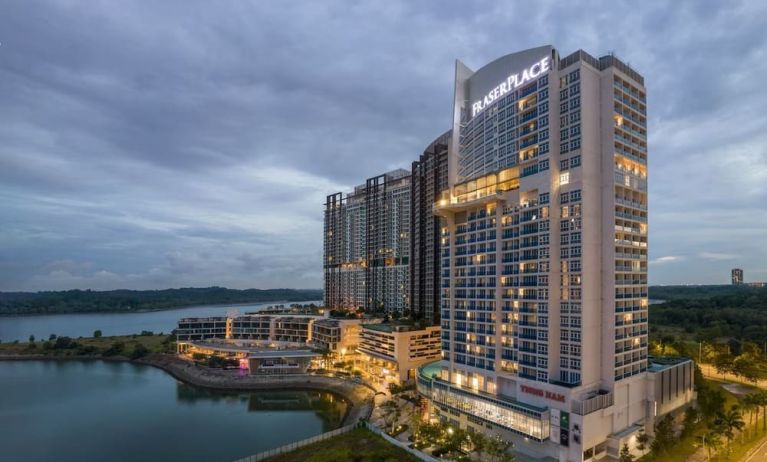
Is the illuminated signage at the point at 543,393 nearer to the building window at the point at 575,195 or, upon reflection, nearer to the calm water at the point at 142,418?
the building window at the point at 575,195

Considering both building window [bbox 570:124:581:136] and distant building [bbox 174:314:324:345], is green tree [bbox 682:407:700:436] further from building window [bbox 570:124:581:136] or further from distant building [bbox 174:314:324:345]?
distant building [bbox 174:314:324:345]

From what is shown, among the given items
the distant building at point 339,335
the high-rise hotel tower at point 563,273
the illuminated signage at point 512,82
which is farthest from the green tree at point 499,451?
the distant building at point 339,335

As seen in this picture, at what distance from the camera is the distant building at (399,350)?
283ft

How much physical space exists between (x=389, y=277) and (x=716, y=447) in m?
101

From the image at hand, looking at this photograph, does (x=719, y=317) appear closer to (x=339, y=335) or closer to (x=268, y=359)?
(x=339, y=335)

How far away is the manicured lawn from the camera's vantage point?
43350 mm

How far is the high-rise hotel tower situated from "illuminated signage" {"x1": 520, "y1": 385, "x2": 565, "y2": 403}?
11 centimetres

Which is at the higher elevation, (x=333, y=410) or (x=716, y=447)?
(x=716, y=447)

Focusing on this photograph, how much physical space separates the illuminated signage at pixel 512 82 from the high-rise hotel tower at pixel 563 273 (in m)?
0.18

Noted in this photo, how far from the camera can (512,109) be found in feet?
186

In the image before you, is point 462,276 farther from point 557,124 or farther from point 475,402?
point 557,124

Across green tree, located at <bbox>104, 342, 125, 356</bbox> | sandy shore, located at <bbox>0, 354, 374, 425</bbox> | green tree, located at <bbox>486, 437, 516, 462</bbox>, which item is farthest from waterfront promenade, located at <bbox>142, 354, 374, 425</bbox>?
green tree, located at <bbox>486, 437, 516, 462</bbox>

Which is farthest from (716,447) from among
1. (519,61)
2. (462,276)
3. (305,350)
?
(305,350)

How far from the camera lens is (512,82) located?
56.9 metres
